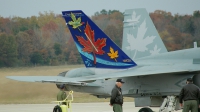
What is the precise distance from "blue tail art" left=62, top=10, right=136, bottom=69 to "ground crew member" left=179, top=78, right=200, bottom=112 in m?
2.48

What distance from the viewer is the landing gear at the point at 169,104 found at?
51.8 ft

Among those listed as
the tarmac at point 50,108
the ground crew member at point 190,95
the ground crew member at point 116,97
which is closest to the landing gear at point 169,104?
the ground crew member at point 190,95

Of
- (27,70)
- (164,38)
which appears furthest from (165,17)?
(27,70)

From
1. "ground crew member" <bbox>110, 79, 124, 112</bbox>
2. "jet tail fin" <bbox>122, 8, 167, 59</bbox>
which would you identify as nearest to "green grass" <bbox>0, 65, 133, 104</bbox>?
"jet tail fin" <bbox>122, 8, 167, 59</bbox>

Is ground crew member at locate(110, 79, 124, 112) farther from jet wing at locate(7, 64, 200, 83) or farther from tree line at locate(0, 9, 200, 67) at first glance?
tree line at locate(0, 9, 200, 67)

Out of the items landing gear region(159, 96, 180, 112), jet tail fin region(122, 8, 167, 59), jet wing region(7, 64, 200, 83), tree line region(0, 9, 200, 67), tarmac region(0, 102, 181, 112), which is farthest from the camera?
tree line region(0, 9, 200, 67)

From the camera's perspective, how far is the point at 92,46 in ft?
54.6

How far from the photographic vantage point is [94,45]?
1659 centimetres

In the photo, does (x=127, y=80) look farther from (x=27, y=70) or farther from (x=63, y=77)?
(x=27, y=70)

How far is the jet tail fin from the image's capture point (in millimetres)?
18875

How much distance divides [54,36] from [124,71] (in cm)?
2081

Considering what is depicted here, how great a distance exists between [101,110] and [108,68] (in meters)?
4.27

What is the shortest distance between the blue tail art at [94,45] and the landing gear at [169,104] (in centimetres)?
137

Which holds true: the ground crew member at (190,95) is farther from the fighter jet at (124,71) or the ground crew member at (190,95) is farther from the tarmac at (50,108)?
the tarmac at (50,108)
